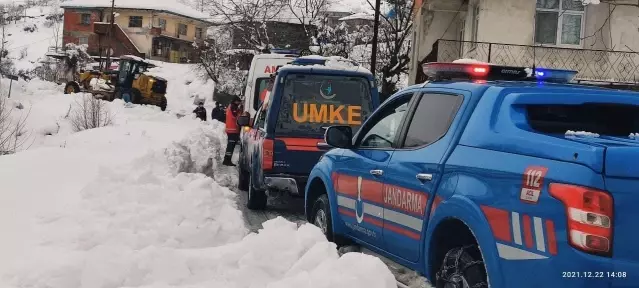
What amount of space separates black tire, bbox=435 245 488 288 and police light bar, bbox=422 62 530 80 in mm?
1456

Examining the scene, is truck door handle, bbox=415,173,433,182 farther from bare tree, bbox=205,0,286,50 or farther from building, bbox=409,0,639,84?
bare tree, bbox=205,0,286,50

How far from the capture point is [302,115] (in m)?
10.2

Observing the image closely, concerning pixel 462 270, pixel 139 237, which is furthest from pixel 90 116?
pixel 462 270

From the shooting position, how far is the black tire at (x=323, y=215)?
267 inches

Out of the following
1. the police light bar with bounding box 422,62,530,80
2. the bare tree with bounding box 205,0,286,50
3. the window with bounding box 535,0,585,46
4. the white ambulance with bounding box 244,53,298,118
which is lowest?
the police light bar with bounding box 422,62,530,80

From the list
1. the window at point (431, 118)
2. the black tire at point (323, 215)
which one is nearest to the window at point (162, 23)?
the black tire at point (323, 215)

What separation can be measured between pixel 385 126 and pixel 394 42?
26818mm

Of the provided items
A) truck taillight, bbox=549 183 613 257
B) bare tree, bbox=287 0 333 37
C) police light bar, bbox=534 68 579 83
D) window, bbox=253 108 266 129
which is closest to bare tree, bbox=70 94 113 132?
window, bbox=253 108 266 129

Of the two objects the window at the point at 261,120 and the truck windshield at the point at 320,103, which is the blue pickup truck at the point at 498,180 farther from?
the window at the point at 261,120

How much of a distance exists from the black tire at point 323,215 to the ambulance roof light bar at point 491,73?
1925mm

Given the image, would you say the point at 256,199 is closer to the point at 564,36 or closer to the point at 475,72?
the point at 475,72

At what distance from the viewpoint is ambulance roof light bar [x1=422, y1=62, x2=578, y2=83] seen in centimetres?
521

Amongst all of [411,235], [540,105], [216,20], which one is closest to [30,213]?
[411,235]

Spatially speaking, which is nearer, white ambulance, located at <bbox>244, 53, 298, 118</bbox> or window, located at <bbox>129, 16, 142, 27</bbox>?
white ambulance, located at <bbox>244, 53, 298, 118</bbox>
